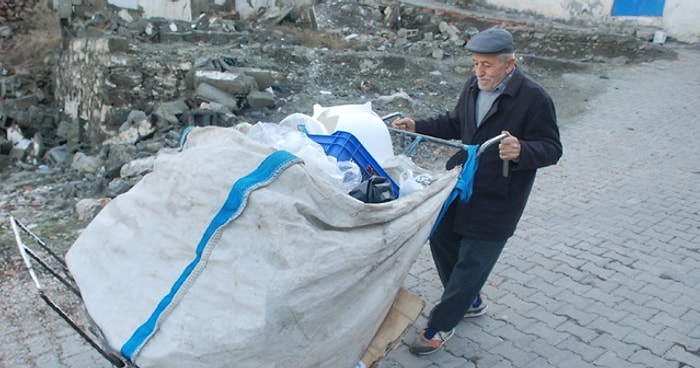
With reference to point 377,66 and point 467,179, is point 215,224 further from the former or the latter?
point 377,66

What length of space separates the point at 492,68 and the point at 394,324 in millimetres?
1285

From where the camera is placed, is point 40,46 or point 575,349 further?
point 40,46

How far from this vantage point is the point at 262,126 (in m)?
2.61

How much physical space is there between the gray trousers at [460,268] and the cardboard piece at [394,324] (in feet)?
2.34

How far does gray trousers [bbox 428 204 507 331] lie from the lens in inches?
127

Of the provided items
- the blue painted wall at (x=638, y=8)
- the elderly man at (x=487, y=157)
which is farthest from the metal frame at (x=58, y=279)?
the blue painted wall at (x=638, y=8)

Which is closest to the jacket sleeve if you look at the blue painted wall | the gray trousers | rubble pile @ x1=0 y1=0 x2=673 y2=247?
the gray trousers

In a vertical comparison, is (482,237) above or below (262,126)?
below

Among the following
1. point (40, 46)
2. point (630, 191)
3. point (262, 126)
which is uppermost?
point (262, 126)

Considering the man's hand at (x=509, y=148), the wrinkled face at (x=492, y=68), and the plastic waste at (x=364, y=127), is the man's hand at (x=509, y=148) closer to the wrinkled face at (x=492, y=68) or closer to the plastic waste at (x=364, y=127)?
the wrinkled face at (x=492, y=68)

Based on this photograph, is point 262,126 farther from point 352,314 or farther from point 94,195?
point 94,195

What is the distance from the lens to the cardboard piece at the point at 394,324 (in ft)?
8.45

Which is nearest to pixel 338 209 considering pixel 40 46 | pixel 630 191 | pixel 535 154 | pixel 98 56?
pixel 535 154

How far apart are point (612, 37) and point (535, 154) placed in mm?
12961
